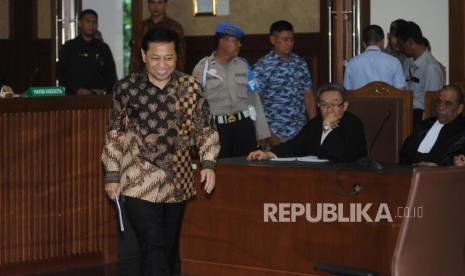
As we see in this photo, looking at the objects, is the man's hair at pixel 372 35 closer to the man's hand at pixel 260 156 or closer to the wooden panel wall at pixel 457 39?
the wooden panel wall at pixel 457 39

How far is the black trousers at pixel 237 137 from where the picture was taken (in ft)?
27.3

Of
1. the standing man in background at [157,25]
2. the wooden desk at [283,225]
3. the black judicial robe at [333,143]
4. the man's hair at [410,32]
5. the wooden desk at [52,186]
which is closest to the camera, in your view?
the wooden desk at [283,225]

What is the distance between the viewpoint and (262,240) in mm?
6543

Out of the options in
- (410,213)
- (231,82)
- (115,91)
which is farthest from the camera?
(231,82)

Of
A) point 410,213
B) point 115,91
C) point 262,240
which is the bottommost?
point 262,240

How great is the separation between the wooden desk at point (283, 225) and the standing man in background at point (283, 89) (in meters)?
2.02

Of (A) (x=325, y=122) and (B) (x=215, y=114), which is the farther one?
(B) (x=215, y=114)

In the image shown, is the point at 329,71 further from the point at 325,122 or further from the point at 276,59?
the point at 325,122

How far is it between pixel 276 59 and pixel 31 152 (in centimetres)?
248

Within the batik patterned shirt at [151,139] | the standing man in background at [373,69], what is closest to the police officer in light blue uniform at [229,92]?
the standing man in background at [373,69]

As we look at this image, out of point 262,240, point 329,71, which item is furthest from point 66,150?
point 329,71

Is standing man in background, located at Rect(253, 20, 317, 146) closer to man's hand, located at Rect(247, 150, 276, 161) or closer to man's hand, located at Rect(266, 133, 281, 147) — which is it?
man's hand, located at Rect(266, 133, 281, 147)

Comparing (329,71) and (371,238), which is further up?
(329,71)

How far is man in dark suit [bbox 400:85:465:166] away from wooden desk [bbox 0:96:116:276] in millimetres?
1884
